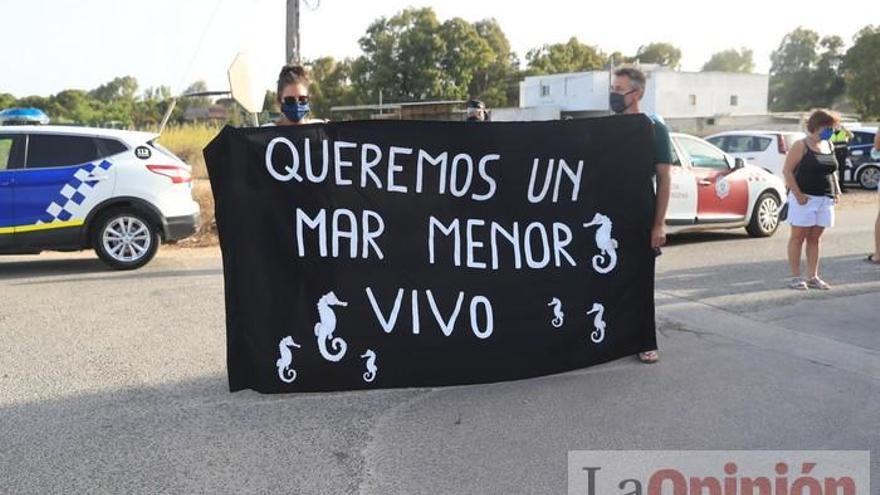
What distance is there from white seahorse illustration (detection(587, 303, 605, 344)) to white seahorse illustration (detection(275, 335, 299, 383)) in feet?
6.33

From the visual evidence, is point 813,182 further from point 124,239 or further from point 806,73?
point 806,73

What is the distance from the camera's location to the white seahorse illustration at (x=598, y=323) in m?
5.04

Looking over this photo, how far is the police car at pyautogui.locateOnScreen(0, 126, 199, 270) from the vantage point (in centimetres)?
866

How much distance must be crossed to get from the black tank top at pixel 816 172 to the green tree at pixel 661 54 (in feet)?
327

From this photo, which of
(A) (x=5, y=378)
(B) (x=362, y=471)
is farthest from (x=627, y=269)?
(A) (x=5, y=378)

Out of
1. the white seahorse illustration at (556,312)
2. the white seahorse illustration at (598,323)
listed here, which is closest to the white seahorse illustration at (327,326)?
the white seahorse illustration at (556,312)

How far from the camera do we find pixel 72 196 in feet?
28.8

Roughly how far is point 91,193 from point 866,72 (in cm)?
6846

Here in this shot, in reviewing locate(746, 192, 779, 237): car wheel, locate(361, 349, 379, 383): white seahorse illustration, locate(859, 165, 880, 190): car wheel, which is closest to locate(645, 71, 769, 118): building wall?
locate(859, 165, 880, 190): car wheel

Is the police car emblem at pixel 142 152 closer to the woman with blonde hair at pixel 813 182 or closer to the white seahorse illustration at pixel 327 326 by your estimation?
the white seahorse illustration at pixel 327 326

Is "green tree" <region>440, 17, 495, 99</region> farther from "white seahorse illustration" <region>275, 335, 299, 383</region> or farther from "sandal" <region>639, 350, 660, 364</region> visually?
"white seahorse illustration" <region>275, 335, 299, 383</region>

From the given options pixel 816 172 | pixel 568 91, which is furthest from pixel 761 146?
pixel 568 91

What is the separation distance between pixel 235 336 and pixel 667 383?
105 inches

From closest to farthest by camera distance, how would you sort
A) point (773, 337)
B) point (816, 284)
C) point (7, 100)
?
1. point (773, 337)
2. point (816, 284)
3. point (7, 100)
